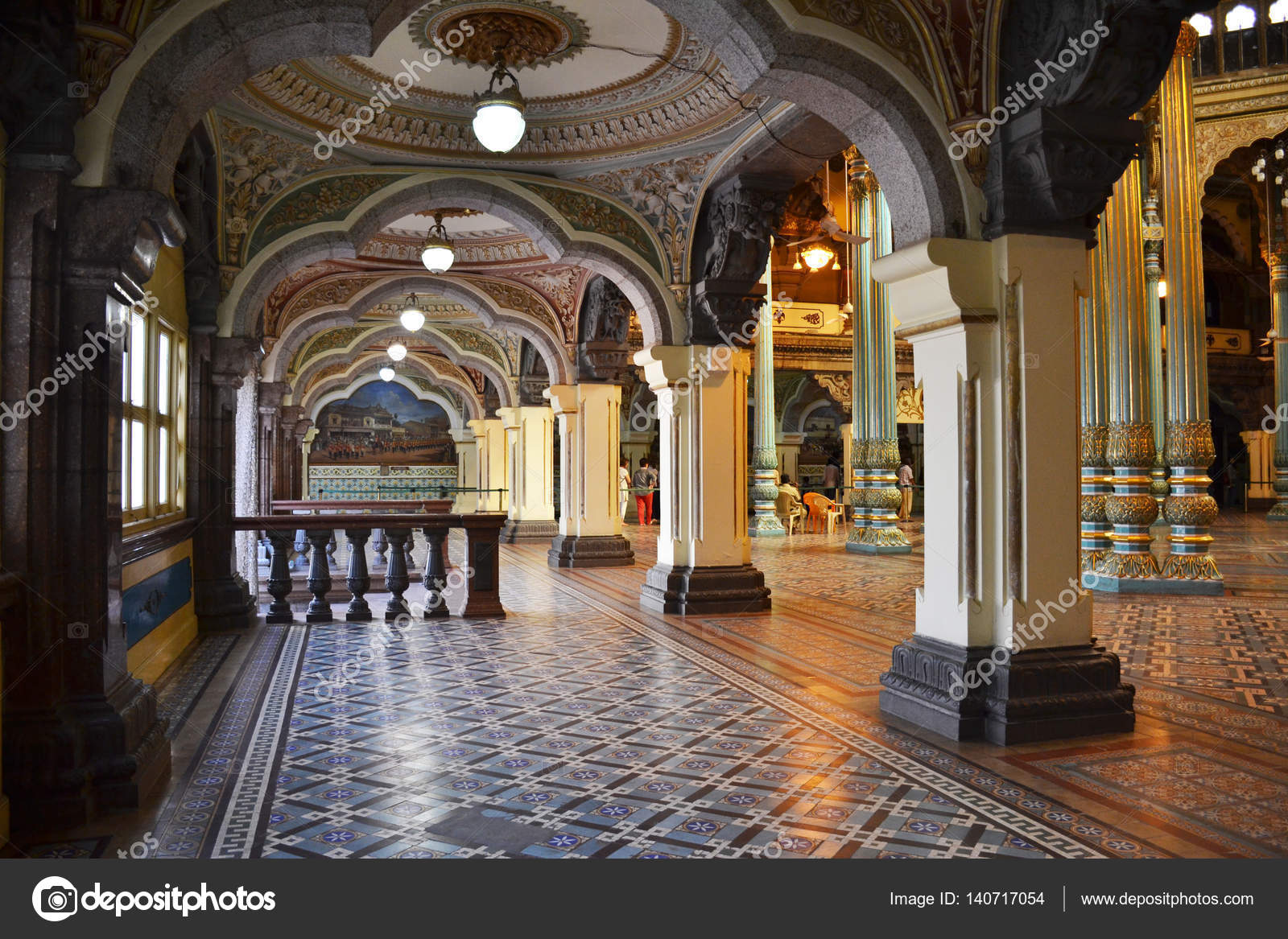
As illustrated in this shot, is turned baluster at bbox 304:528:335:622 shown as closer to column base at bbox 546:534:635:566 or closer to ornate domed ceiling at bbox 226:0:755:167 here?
ornate domed ceiling at bbox 226:0:755:167

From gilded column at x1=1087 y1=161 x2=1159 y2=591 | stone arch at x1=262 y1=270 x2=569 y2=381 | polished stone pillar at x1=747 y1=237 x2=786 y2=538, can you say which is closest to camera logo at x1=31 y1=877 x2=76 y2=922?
gilded column at x1=1087 y1=161 x2=1159 y2=591

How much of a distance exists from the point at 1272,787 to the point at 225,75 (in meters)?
4.55

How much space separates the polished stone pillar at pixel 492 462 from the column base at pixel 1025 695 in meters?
17.5

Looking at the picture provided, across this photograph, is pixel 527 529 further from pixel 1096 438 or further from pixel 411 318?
pixel 1096 438

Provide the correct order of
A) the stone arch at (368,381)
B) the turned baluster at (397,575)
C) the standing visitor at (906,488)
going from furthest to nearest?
the stone arch at (368,381)
the standing visitor at (906,488)
the turned baluster at (397,575)

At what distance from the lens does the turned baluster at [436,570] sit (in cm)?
759

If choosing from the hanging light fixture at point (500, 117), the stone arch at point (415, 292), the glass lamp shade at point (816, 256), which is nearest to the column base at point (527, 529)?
the stone arch at point (415, 292)

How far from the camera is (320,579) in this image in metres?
7.45

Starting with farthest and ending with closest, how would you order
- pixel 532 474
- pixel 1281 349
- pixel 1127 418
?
pixel 1281 349 < pixel 532 474 < pixel 1127 418

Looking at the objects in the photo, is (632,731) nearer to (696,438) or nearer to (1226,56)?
(696,438)

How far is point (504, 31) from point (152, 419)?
3.11 m

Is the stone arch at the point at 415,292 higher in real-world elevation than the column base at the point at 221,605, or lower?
higher

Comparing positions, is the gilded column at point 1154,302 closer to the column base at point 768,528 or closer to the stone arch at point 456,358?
the column base at point 768,528

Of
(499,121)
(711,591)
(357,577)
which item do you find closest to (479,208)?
(499,121)
